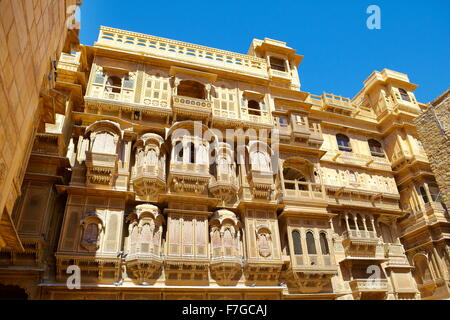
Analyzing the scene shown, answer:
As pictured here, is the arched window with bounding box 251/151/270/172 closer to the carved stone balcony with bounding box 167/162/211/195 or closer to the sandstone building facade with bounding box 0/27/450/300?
the sandstone building facade with bounding box 0/27/450/300

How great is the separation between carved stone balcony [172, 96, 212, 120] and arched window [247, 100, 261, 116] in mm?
3164

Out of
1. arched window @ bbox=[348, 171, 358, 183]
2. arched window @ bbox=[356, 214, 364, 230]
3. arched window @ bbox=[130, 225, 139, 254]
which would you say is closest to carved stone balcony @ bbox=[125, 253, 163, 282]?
Answer: arched window @ bbox=[130, 225, 139, 254]

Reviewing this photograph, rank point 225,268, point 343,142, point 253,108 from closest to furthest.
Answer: point 225,268, point 253,108, point 343,142

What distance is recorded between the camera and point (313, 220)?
17.6m

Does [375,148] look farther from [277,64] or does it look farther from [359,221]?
[277,64]

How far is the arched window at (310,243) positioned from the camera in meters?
16.8

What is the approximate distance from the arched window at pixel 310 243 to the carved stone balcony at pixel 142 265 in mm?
7751

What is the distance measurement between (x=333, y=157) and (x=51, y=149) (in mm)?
17224

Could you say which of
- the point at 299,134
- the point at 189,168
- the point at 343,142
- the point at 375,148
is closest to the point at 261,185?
the point at 189,168

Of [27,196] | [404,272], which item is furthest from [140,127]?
[404,272]

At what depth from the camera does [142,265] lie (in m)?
13.8

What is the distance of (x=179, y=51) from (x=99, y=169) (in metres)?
10.1

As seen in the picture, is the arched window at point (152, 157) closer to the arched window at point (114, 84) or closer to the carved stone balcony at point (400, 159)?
the arched window at point (114, 84)
